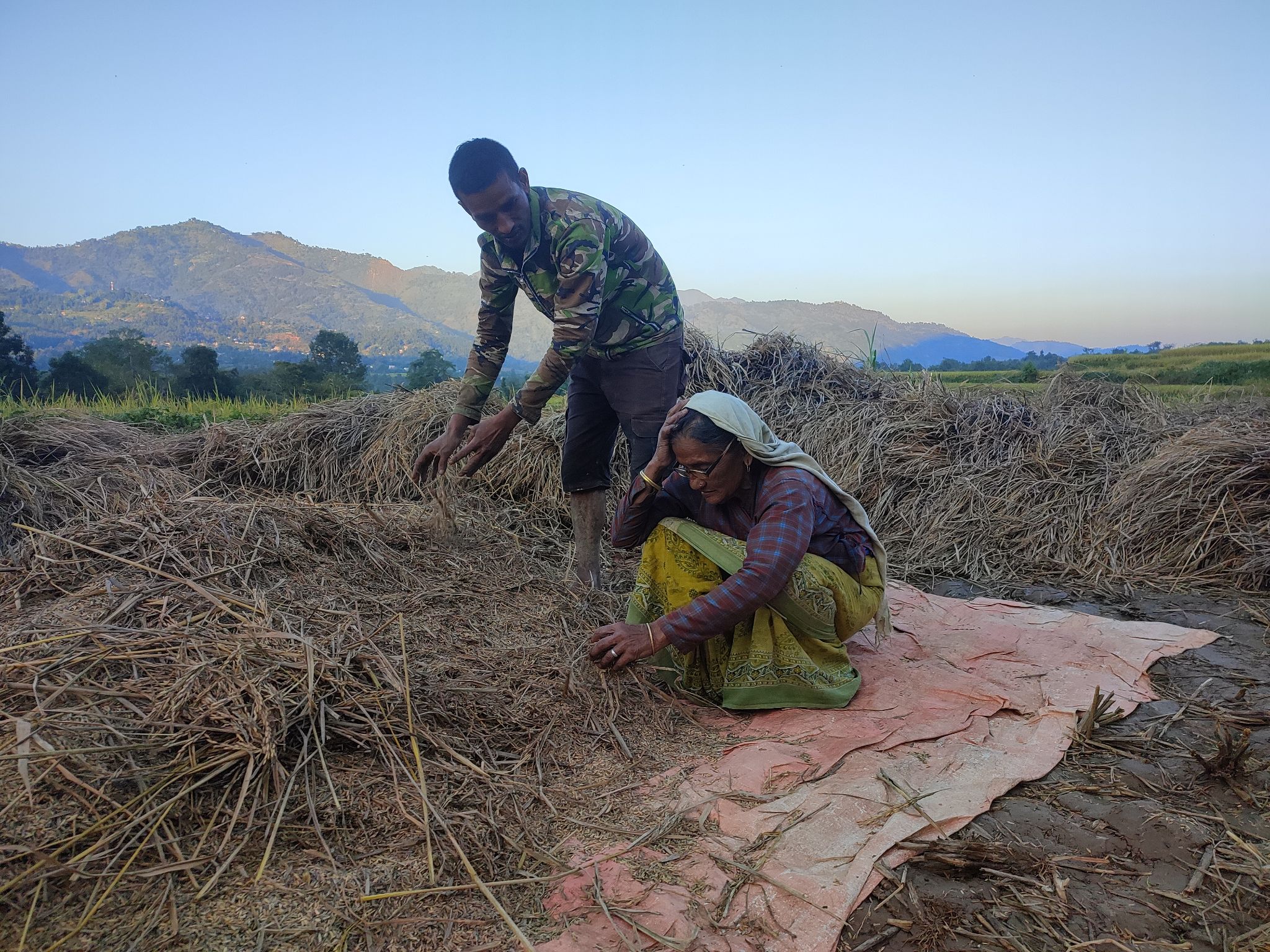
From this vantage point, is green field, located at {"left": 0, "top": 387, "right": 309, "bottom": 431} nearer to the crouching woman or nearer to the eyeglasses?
the crouching woman

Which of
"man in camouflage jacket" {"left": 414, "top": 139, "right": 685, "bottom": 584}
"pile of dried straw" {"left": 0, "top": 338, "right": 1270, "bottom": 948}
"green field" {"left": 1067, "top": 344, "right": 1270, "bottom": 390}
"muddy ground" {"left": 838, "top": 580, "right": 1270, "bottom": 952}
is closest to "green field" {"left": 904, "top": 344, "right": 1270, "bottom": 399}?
"green field" {"left": 1067, "top": 344, "right": 1270, "bottom": 390}

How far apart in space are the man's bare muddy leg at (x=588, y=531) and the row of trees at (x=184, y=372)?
12.0 ft

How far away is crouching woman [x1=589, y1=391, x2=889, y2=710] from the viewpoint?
6.48 feet

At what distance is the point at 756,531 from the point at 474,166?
155 cm

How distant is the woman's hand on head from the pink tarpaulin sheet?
0.32 meters

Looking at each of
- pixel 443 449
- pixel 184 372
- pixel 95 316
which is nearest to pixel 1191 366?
pixel 443 449

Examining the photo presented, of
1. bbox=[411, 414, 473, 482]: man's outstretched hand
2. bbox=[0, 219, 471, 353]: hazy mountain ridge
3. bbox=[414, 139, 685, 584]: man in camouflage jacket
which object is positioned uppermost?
bbox=[0, 219, 471, 353]: hazy mountain ridge

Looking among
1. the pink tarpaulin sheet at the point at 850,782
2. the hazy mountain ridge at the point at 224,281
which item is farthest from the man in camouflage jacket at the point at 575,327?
the hazy mountain ridge at the point at 224,281

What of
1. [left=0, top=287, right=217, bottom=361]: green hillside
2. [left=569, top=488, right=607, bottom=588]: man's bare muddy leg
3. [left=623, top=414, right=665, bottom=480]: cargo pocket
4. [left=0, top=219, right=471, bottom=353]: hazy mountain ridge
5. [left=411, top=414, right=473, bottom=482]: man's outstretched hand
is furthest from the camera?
[left=0, top=219, right=471, bottom=353]: hazy mountain ridge

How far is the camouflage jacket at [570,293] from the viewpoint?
2631mm

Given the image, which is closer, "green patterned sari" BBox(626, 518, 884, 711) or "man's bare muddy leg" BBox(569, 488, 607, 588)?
"green patterned sari" BBox(626, 518, 884, 711)

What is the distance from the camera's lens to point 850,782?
1.79 metres

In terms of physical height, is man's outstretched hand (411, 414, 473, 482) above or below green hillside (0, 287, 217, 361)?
below

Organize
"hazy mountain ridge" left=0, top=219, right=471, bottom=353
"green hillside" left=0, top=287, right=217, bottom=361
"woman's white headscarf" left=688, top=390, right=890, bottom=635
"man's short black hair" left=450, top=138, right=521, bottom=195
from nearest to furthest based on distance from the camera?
1. "woman's white headscarf" left=688, top=390, right=890, bottom=635
2. "man's short black hair" left=450, top=138, right=521, bottom=195
3. "green hillside" left=0, top=287, right=217, bottom=361
4. "hazy mountain ridge" left=0, top=219, right=471, bottom=353
